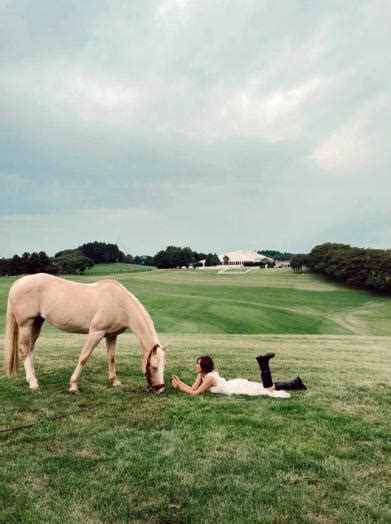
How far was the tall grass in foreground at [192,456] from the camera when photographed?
4961 millimetres

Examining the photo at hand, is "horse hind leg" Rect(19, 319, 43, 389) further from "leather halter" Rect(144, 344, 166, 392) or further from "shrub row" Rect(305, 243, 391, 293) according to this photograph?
"shrub row" Rect(305, 243, 391, 293)

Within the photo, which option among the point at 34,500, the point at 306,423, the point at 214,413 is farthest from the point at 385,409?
the point at 34,500

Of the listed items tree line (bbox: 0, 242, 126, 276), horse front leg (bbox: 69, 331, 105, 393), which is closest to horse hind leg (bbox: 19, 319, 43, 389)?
horse front leg (bbox: 69, 331, 105, 393)

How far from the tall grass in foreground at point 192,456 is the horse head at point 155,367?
0.96 ft

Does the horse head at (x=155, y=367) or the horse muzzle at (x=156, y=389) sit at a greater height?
the horse head at (x=155, y=367)

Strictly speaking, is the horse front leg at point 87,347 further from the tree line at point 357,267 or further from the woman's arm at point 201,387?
the tree line at point 357,267

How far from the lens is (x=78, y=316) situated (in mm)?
9836

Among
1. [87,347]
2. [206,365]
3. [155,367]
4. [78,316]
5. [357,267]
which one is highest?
[357,267]

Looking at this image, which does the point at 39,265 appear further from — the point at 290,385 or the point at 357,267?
the point at 290,385

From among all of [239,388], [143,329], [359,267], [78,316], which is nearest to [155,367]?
[143,329]

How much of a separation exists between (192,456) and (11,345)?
6.48 meters

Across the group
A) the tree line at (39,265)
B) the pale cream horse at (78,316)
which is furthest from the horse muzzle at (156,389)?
the tree line at (39,265)

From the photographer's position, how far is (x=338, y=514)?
4.83 meters

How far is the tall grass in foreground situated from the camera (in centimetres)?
496
